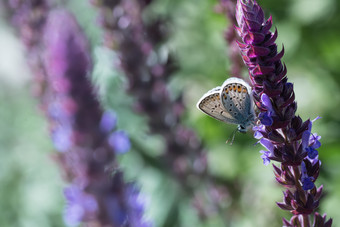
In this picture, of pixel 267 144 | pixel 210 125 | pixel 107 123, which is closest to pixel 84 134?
pixel 107 123

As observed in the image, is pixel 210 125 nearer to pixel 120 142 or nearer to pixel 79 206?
pixel 120 142

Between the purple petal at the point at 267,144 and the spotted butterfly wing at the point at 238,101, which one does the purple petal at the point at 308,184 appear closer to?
the purple petal at the point at 267,144

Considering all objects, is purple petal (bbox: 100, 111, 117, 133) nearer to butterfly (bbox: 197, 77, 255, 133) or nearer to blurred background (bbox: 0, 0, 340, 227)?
blurred background (bbox: 0, 0, 340, 227)

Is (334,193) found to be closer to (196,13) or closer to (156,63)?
(156,63)

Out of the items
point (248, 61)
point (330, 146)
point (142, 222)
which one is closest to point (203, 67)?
point (330, 146)

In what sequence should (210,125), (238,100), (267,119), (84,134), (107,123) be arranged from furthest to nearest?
(210,125)
(107,123)
(84,134)
(238,100)
(267,119)

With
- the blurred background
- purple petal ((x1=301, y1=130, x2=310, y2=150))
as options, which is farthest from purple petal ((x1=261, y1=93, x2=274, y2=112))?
the blurred background

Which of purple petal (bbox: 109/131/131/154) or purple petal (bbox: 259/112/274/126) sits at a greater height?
purple petal (bbox: 259/112/274/126)
